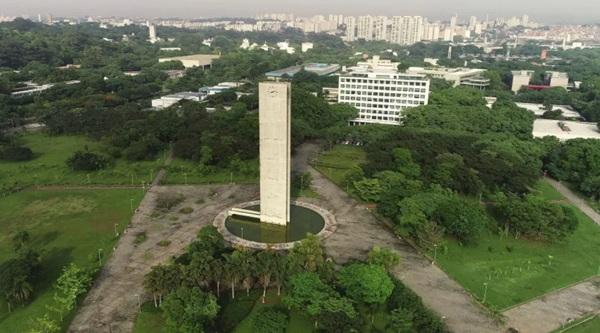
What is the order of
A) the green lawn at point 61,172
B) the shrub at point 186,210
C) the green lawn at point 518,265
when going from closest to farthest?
the green lawn at point 518,265
the shrub at point 186,210
the green lawn at point 61,172

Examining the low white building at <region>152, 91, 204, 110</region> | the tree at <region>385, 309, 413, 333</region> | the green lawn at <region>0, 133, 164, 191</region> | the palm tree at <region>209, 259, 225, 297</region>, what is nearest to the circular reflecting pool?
the palm tree at <region>209, 259, 225, 297</region>

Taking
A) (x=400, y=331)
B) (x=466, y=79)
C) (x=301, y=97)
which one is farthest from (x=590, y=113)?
(x=400, y=331)

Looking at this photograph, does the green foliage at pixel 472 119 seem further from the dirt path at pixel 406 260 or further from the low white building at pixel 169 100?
the low white building at pixel 169 100

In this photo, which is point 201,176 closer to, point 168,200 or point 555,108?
point 168,200

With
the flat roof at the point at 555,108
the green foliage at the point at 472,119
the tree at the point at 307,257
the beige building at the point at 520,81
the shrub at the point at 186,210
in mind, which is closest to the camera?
the tree at the point at 307,257

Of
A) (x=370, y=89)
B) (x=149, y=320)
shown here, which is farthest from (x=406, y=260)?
(x=370, y=89)

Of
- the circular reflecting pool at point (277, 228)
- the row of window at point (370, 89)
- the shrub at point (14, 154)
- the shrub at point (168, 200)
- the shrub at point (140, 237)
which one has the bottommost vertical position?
the circular reflecting pool at point (277, 228)

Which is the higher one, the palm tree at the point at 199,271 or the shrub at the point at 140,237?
the palm tree at the point at 199,271

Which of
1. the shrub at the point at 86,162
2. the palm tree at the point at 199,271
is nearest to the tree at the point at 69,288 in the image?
the palm tree at the point at 199,271
